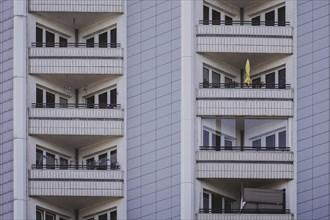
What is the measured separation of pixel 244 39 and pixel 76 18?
9860 mm

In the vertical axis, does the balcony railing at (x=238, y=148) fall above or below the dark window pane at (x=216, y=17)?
below

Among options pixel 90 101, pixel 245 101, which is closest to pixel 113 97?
pixel 90 101

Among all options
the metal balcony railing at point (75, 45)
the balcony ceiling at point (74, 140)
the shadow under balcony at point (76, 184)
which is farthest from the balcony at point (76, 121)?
the metal balcony railing at point (75, 45)

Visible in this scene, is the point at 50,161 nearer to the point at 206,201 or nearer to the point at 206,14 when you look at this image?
the point at 206,201

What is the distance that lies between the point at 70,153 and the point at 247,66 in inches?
437

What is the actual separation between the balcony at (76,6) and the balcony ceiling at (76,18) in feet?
1.53

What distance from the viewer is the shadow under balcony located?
108m

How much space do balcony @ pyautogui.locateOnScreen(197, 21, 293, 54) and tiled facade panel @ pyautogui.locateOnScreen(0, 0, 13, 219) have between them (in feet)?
34.7

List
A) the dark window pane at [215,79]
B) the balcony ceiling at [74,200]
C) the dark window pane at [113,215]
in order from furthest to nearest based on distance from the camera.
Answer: the dark window pane at [215,79]
the dark window pane at [113,215]
the balcony ceiling at [74,200]

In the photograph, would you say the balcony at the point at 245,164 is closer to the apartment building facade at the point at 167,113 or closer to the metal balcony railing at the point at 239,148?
the apartment building facade at the point at 167,113

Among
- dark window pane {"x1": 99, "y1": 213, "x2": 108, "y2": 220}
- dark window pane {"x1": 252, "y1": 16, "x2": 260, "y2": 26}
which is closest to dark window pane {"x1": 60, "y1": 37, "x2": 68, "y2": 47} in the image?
dark window pane {"x1": 99, "y1": 213, "x2": 108, "y2": 220}

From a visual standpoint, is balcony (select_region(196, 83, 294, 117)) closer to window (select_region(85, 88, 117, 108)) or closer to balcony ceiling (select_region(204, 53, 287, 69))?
balcony ceiling (select_region(204, 53, 287, 69))

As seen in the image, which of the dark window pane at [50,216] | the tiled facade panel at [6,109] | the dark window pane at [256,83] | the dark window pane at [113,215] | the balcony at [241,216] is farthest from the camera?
the dark window pane at [256,83]

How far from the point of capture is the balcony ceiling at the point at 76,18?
112 metres
